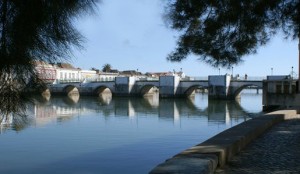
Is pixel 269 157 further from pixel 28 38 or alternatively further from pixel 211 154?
pixel 28 38

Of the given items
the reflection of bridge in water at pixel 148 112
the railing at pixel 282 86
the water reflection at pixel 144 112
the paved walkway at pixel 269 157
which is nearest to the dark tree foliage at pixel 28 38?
the paved walkway at pixel 269 157

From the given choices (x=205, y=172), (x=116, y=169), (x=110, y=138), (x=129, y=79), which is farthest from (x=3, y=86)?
(x=129, y=79)

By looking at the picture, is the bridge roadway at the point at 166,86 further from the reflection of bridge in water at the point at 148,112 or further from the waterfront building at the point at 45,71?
the waterfront building at the point at 45,71

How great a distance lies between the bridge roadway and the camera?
1961 inches

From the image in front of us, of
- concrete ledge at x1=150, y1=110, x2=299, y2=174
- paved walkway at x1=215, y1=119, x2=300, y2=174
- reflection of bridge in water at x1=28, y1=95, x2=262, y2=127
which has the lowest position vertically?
reflection of bridge in water at x1=28, y1=95, x2=262, y2=127

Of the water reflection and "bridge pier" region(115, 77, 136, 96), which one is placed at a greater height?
"bridge pier" region(115, 77, 136, 96)

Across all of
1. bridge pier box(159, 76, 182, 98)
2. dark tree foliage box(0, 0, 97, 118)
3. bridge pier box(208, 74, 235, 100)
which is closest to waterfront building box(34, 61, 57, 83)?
dark tree foliage box(0, 0, 97, 118)

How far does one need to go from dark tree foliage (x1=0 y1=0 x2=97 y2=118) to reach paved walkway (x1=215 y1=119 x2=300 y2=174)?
2.77 metres

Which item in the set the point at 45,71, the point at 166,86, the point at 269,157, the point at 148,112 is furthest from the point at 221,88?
the point at 45,71

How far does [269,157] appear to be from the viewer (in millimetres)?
5879

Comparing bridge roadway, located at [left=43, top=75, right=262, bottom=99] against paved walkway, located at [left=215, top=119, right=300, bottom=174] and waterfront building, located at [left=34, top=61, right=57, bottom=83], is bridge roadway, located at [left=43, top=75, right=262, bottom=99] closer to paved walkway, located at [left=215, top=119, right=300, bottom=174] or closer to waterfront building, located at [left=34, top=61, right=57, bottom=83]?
paved walkway, located at [left=215, top=119, right=300, bottom=174]

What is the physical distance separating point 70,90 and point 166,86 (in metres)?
18.1

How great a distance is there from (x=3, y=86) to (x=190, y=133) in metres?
14.6

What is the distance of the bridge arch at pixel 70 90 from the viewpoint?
6294 centimetres
